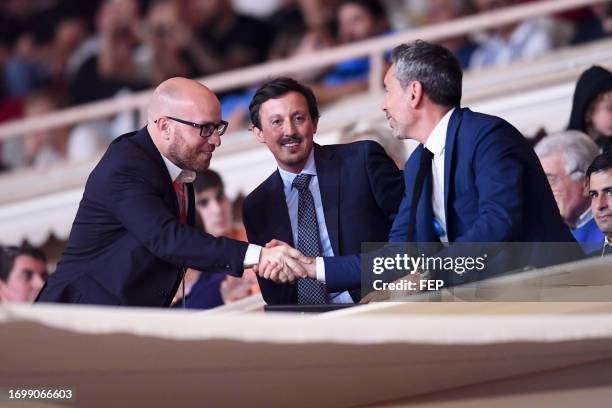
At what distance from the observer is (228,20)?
5711mm

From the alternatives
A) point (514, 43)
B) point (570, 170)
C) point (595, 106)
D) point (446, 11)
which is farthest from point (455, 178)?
point (446, 11)

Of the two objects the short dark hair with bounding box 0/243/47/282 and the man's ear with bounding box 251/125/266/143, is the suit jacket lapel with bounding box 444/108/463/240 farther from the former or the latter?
the short dark hair with bounding box 0/243/47/282

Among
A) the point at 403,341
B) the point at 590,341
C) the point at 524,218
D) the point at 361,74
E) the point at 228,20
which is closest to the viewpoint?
the point at 403,341

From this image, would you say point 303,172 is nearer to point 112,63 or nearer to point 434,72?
point 434,72

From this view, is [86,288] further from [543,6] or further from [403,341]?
[543,6]

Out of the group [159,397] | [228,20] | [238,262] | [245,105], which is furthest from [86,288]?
[228,20]

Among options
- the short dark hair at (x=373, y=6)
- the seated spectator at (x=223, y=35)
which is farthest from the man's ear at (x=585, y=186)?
the seated spectator at (x=223, y=35)

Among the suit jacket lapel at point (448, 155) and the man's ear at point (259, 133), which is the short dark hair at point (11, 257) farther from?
the suit jacket lapel at point (448, 155)

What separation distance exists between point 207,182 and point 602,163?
1.40 meters

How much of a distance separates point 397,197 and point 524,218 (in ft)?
1.37

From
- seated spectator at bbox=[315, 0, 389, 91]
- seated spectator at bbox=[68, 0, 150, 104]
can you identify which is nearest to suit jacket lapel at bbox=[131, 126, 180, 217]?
seated spectator at bbox=[315, 0, 389, 91]

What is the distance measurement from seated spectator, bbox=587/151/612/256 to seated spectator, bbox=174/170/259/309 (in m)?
1.18

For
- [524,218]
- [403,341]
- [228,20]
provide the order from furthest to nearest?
[228,20], [524,218], [403,341]

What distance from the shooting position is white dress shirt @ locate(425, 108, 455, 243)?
94.8 inches
